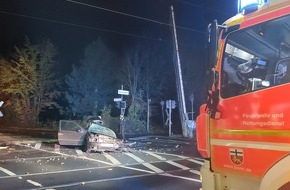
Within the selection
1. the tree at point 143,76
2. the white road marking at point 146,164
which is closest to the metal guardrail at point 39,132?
the tree at point 143,76

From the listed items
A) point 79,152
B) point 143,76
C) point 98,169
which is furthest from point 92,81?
point 98,169

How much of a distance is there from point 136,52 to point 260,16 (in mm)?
29783

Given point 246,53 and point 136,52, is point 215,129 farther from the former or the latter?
point 136,52

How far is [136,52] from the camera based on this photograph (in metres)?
34.0

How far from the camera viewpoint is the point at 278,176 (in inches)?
154

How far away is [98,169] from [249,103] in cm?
880

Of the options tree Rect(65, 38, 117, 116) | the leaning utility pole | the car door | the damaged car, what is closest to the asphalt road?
the damaged car

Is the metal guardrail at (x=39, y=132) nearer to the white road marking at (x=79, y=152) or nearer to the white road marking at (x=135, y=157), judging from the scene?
the white road marking at (x=79, y=152)

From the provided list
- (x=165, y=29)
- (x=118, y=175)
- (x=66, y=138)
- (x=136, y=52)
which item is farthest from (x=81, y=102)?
(x=118, y=175)

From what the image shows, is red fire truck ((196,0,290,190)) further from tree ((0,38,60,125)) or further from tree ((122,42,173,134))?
tree ((0,38,60,125))

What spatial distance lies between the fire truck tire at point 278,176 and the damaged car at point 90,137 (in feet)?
42.0

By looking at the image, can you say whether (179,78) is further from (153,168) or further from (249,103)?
(249,103)

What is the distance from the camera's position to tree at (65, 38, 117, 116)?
35.2m

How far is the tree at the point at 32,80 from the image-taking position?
4034cm
